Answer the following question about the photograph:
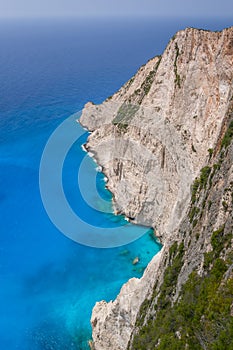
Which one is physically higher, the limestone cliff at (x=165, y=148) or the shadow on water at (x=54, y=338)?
the limestone cliff at (x=165, y=148)

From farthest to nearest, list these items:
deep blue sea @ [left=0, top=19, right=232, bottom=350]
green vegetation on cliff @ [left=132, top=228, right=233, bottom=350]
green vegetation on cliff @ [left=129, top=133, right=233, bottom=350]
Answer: deep blue sea @ [left=0, top=19, right=232, bottom=350]
green vegetation on cliff @ [left=129, top=133, right=233, bottom=350]
green vegetation on cliff @ [left=132, top=228, right=233, bottom=350]

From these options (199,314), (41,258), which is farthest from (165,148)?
(199,314)

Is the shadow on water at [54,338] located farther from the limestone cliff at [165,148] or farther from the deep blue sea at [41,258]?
the limestone cliff at [165,148]

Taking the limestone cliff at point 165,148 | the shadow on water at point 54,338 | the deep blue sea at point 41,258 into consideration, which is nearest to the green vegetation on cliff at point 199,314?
the limestone cliff at point 165,148

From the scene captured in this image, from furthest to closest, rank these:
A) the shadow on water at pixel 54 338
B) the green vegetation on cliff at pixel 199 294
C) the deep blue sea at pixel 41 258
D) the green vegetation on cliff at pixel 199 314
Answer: the deep blue sea at pixel 41 258 < the shadow on water at pixel 54 338 < the green vegetation on cliff at pixel 199 294 < the green vegetation on cliff at pixel 199 314

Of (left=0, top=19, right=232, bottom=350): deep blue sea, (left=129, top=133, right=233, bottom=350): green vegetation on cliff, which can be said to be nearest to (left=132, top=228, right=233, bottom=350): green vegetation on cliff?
(left=129, top=133, right=233, bottom=350): green vegetation on cliff

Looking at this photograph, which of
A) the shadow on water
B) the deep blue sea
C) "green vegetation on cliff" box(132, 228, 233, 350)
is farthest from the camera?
the deep blue sea

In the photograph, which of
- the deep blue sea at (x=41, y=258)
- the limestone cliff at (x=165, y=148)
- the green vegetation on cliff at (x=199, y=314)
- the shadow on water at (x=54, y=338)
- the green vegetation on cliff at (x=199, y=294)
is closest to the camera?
the green vegetation on cliff at (x=199, y=314)

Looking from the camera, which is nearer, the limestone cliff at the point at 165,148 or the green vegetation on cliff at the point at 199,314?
the green vegetation on cliff at the point at 199,314

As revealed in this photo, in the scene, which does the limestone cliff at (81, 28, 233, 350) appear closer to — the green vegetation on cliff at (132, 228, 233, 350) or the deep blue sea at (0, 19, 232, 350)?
the green vegetation on cliff at (132, 228, 233, 350)
